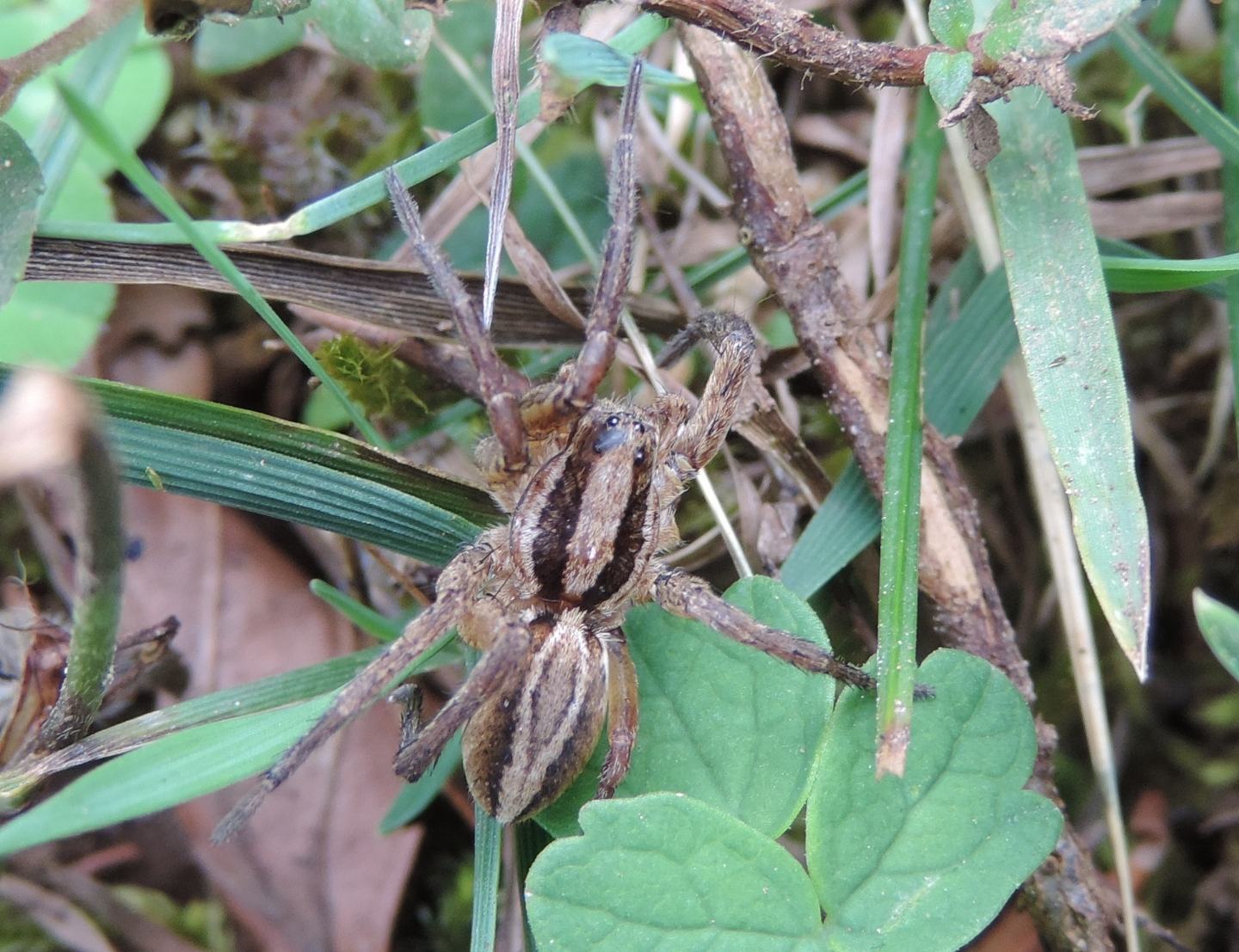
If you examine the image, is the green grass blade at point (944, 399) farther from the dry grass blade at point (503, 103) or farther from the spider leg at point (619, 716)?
the dry grass blade at point (503, 103)

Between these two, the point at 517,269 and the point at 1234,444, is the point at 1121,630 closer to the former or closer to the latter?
the point at 1234,444


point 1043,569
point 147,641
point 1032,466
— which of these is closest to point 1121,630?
point 1032,466

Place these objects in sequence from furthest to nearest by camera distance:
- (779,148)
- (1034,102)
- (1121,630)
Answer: (779,148), (1034,102), (1121,630)

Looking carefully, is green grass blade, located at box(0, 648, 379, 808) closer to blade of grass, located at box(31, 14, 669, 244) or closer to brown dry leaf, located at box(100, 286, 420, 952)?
brown dry leaf, located at box(100, 286, 420, 952)

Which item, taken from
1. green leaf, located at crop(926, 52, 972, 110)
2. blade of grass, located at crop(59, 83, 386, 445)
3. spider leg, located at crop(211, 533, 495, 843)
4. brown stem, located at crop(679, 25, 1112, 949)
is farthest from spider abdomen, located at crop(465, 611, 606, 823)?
green leaf, located at crop(926, 52, 972, 110)

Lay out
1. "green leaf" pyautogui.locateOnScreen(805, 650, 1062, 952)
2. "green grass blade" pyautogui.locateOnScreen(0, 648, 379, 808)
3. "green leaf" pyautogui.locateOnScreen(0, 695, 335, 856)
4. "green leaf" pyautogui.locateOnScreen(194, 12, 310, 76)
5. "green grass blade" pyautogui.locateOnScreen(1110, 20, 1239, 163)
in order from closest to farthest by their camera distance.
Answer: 1. "green leaf" pyautogui.locateOnScreen(0, 695, 335, 856)
2. "green leaf" pyautogui.locateOnScreen(805, 650, 1062, 952)
3. "green grass blade" pyautogui.locateOnScreen(0, 648, 379, 808)
4. "green grass blade" pyautogui.locateOnScreen(1110, 20, 1239, 163)
5. "green leaf" pyautogui.locateOnScreen(194, 12, 310, 76)

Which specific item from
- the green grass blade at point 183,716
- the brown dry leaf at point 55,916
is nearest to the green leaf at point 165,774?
the green grass blade at point 183,716
